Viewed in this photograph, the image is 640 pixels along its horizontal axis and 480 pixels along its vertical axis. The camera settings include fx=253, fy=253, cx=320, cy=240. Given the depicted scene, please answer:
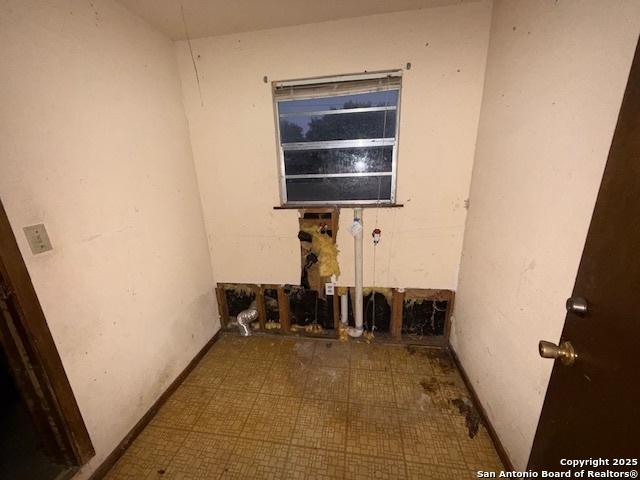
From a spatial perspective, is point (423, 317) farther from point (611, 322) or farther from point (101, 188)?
point (101, 188)

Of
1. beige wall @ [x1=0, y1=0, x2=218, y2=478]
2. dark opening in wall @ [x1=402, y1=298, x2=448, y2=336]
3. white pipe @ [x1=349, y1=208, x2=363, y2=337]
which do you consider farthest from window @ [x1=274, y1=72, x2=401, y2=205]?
dark opening in wall @ [x1=402, y1=298, x2=448, y2=336]

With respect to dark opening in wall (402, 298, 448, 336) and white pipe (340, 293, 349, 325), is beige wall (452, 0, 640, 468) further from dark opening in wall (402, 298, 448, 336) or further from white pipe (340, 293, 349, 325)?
white pipe (340, 293, 349, 325)

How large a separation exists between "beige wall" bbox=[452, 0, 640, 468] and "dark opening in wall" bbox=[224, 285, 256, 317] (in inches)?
71.8

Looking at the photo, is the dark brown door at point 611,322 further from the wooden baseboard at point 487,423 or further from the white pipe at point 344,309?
the white pipe at point 344,309

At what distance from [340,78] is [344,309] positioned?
1.80 metres

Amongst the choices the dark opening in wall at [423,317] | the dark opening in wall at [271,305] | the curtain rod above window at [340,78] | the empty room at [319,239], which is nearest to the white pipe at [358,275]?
the empty room at [319,239]

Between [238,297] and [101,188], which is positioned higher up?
[101,188]

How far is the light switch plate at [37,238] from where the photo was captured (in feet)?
3.33

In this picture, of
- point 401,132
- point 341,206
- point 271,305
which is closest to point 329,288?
point 271,305

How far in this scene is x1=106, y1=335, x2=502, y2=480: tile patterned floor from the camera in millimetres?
1312

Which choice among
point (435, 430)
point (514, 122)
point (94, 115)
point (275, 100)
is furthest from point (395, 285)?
point (94, 115)

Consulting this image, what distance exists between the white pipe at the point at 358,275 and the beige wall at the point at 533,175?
2.56 feet

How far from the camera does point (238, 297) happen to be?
7.86 feet

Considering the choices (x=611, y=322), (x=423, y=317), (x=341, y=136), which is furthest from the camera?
(x=423, y=317)
